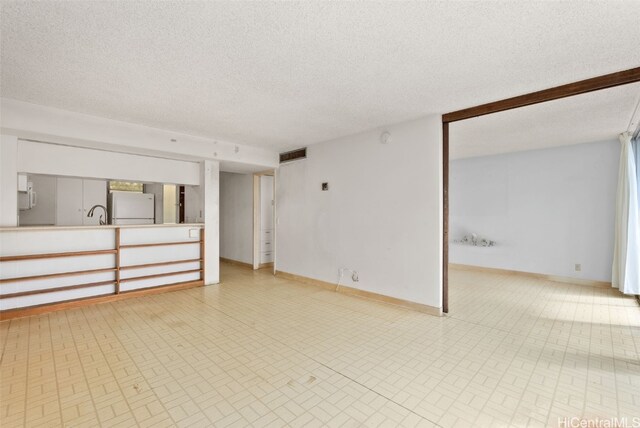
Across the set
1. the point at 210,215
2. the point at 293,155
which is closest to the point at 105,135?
the point at 210,215

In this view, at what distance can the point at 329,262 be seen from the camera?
5.05m

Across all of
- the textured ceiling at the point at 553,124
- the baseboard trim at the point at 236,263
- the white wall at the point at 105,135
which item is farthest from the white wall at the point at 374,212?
the white wall at the point at 105,135

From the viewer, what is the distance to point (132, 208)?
5.83 meters

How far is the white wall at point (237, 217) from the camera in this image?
6.92m

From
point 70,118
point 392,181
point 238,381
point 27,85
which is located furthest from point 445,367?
point 70,118

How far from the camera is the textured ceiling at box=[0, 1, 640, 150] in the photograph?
1829mm

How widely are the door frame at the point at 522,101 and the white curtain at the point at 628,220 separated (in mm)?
2709

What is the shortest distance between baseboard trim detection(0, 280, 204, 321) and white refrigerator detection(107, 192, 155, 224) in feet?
6.27

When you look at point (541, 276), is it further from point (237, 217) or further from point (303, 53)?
point (237, 217)

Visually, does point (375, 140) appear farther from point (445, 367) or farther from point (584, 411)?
point (584, 411)

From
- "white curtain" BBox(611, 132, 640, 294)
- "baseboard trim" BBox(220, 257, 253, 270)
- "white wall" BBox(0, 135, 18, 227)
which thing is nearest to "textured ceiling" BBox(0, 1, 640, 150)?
"white wall" BBox(0, 135, 18, 227)

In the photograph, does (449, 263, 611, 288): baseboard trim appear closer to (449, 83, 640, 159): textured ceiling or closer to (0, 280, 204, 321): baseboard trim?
(449, 83, 640, 159): textured ceiling

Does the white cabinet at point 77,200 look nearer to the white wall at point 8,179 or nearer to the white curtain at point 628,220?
the white wall at point 8,179

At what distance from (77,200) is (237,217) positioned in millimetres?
3308
